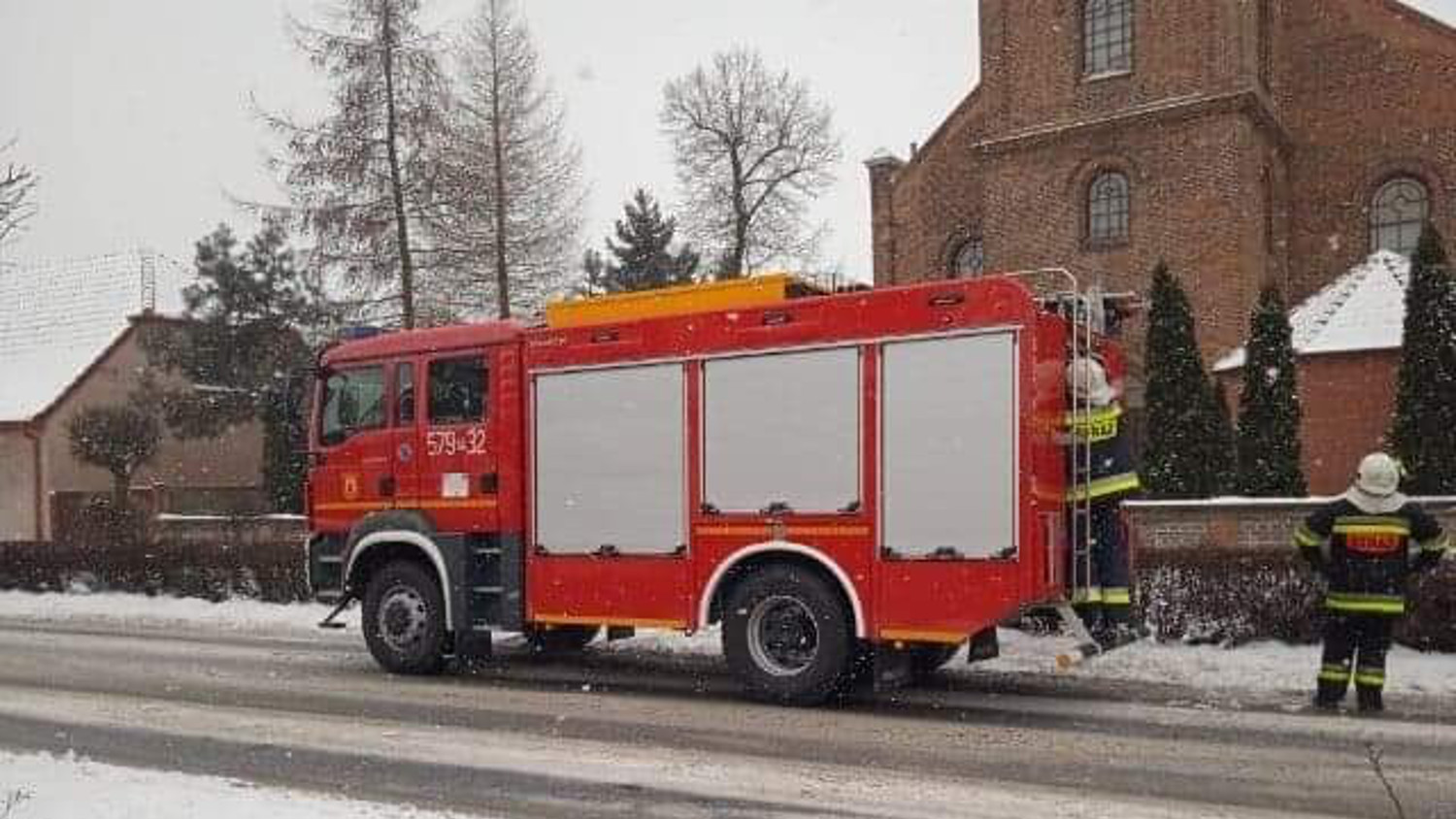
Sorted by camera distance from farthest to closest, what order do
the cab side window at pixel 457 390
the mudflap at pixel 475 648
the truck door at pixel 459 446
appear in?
the mudflap at pixel 475 648 < the cab side window at pixel 457 390 < the truck door at pixel 459 446

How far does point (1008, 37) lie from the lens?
89.2ft

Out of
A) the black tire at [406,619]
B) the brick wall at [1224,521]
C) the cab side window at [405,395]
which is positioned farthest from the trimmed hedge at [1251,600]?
the cab side window at [405,395]

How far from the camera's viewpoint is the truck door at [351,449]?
40.0 feet

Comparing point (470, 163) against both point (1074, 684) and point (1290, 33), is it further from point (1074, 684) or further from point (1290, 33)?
point (1074, 684)

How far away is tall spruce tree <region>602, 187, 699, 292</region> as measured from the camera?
47.1 m

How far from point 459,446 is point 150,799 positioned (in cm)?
478

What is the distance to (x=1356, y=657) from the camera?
9.82m

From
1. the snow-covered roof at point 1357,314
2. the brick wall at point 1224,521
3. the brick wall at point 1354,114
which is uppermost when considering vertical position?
the brick wall at point 1354,114

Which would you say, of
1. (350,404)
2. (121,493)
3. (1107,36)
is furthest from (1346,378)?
(121,493)

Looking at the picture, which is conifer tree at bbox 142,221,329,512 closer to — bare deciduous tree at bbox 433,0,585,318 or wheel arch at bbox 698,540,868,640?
bare deciduous tree at bbox 433,0,585,318

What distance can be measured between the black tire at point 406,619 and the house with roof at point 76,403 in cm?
1930

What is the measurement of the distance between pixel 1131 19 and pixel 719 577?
62.4 ft

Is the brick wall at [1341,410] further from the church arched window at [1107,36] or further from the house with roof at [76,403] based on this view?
the house with roof at [76,403]

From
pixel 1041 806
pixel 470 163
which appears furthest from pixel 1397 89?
pixel 1041 806
